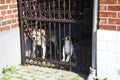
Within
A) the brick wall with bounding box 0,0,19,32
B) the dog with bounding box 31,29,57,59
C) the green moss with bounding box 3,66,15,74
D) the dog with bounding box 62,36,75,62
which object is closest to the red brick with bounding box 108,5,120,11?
the dog with bounding box 62,36,75,62

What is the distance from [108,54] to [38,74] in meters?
1.49

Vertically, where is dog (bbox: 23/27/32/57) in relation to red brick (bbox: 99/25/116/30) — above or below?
below

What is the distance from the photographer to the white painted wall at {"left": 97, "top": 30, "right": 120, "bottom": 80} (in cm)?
452

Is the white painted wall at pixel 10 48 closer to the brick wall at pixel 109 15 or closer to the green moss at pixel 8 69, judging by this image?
the green moss at pixel 8 69

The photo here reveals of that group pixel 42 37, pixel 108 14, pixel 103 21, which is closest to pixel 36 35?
pixel 42 37

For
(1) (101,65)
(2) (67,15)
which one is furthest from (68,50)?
(1) (101,65)

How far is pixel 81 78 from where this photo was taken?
5105 millimetres

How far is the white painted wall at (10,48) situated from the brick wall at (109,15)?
1.92 meters

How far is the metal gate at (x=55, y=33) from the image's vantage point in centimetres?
521

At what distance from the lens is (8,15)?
18.0 ft

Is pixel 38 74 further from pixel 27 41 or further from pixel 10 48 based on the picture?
pixel 27 41

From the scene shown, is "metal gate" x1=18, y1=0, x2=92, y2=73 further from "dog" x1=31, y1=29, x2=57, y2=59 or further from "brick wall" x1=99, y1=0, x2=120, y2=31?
"brick wall" x1=99, y1=0, x2=120, y2=31

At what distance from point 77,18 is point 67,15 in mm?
245

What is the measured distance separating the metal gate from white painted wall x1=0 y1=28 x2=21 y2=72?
0.40 ft
